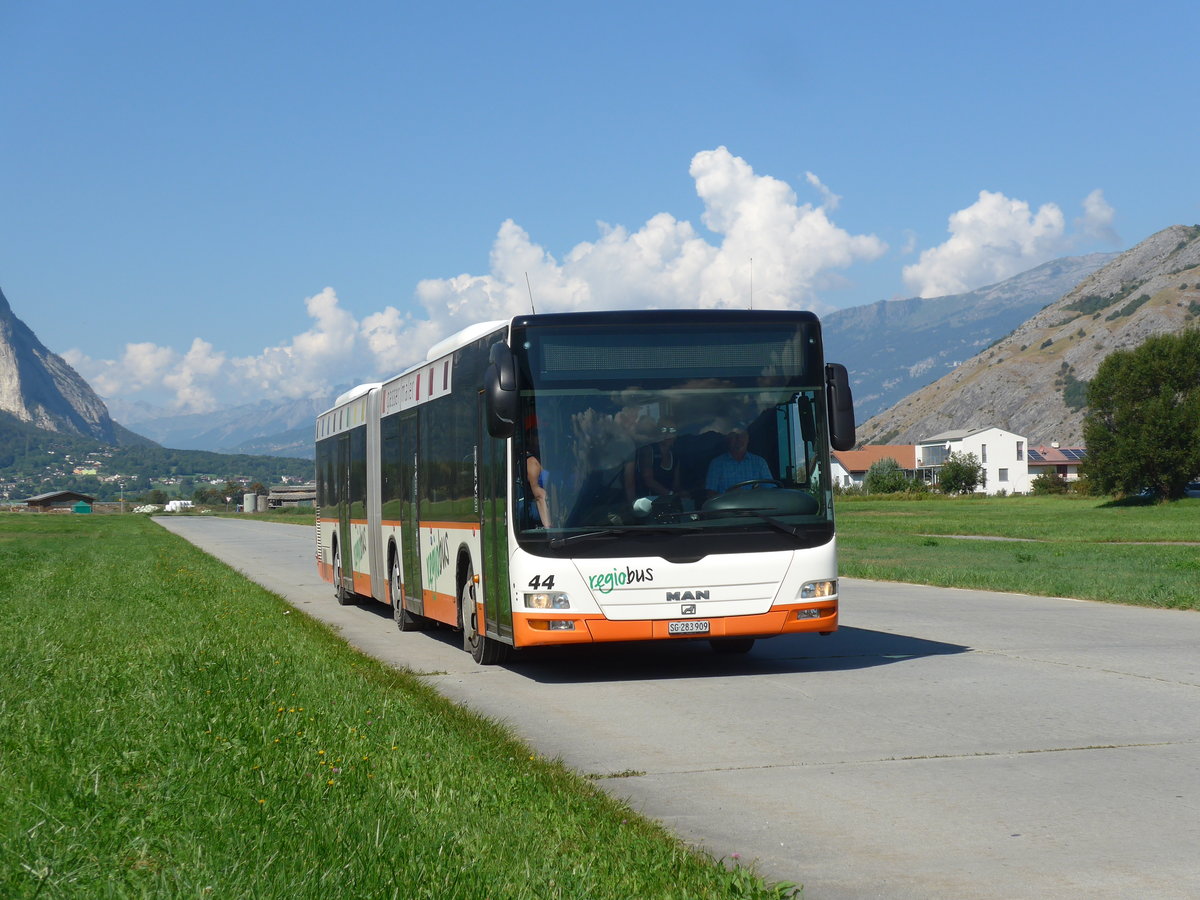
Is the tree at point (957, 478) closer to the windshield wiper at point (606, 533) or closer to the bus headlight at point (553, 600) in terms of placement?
the windshield wiper at point (606, 533)

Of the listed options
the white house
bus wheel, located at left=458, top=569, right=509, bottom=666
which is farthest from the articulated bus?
the white house

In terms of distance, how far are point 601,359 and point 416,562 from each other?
5.45m

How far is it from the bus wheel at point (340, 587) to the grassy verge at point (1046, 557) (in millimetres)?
9537

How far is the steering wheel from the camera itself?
11.9m

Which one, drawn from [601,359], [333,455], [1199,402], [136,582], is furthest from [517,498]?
[1199,402]

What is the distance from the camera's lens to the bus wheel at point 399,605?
17.7m

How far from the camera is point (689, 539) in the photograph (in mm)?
11656

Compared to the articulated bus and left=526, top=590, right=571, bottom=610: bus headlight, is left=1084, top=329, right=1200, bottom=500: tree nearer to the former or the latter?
the articulated bus

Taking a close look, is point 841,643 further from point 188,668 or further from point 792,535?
point 188,668

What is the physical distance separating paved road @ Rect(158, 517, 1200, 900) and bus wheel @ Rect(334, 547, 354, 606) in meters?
6.45

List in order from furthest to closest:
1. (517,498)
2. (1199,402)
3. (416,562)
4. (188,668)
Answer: (1199,402) → (416,562) → (517,498) → (188,668)

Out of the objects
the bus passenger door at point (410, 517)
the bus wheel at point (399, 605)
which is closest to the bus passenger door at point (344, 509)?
the bus wheel at point (399, 605)

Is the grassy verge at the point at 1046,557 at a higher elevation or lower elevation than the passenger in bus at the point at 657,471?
lower

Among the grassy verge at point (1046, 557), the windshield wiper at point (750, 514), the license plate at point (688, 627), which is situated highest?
the windshield wiper at point (750, 514)
